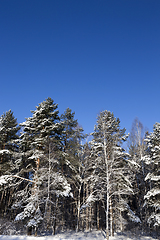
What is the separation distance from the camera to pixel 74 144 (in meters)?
21.7

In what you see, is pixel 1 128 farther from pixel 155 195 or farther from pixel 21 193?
pixel 155 195

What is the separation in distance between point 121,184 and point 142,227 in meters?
7.69

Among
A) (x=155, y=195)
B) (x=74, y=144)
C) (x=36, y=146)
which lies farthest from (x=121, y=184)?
(x=36, y=146)

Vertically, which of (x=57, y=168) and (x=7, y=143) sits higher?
(x=7, y=143)

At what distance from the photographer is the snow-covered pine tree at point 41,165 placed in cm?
1443

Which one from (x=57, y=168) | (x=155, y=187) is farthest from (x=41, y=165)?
(x=155, y=187)

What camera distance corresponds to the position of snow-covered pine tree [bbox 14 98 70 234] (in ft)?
47.3

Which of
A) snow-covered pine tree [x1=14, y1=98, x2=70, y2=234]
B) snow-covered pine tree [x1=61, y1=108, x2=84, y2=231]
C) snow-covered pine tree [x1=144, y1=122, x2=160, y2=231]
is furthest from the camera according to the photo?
snow-covered pine tree [x1=61, y1=108, x2=84, y2=231]

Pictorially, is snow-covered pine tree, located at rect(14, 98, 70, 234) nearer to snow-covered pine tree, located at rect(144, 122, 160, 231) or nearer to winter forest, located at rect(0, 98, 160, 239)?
winter forest, located at rect(0, 98, 160, 239)

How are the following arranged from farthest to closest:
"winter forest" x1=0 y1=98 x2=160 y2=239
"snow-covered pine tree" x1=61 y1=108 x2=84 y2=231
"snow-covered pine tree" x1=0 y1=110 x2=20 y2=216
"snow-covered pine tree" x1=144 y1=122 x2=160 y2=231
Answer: "snow-covered pine tree" x1=61 y1=108 x2=84 y2=231 → "snow-covered pine tree" x1=0 y1=110 x2=20 y2=216 → "snow-covered pine tree" x1=144 y1=122 x2=160 y2=231 → "winter forest" x1=0 y1=98 x2=160 y2=239

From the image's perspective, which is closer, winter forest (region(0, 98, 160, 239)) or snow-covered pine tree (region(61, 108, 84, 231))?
winter forest (region(0, 98, 160, 239))

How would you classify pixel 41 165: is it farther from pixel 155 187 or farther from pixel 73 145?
pixel 155 187

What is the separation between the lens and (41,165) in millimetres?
17625

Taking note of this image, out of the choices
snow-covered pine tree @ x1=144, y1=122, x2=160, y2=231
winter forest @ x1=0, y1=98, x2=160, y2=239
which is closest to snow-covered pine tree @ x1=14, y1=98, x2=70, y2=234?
winter forest @ x1=0, y1=98, x2=160, y2=239
